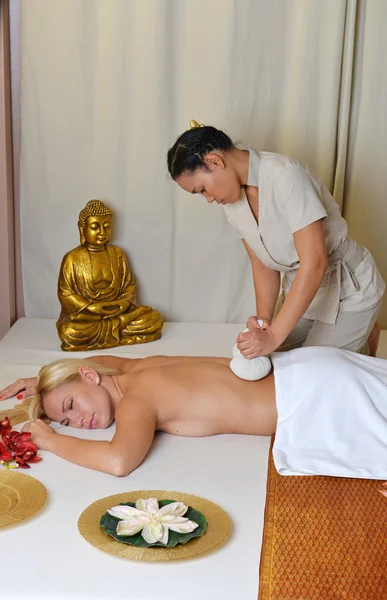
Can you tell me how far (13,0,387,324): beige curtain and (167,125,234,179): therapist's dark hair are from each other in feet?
4.27

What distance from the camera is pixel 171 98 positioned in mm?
3674

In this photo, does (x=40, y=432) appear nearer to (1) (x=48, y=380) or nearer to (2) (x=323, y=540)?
(1) (x=48, y=380)

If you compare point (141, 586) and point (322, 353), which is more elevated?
point (322, 353)

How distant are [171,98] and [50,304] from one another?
1.16 metres

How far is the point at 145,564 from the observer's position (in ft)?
5.74

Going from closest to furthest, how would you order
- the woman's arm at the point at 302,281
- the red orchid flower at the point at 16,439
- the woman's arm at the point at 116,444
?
the woman's arm at the point at 116,444 → the red orchid flower at the point at 16,439 → the woman's arm at the point at 302,281

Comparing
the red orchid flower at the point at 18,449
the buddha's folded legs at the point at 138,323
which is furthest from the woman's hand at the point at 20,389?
the buddha's folded legs at the point at 138,323

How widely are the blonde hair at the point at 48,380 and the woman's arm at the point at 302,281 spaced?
0.56 metres

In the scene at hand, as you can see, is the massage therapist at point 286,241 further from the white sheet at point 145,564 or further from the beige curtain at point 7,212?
the beige curtain at point 7,212

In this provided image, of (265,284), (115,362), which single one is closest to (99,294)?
(115,362)

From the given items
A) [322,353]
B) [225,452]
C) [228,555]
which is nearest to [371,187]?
[322,353]

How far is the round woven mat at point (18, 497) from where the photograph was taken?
1.95 meters

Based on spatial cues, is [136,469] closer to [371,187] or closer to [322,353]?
[322,353]

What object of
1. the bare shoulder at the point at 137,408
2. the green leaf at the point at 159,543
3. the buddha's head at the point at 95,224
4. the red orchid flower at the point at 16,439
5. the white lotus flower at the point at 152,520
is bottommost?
the red orchid flower at the point at 16,439
